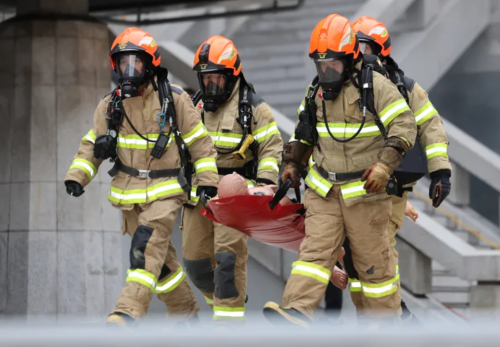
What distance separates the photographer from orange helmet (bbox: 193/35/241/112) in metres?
7.49

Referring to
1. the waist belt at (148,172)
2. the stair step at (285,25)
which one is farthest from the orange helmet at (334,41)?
the stair step at (285,25)

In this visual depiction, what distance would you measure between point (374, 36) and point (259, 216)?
1.63m

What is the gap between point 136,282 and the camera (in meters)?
6.25

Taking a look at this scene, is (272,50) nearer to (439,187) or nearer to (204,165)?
(204,165)

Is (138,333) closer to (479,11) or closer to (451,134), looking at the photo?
(451,134)

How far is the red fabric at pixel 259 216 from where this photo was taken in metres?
6.36

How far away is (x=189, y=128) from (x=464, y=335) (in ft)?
15.5

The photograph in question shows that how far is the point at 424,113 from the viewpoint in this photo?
674 centimetres

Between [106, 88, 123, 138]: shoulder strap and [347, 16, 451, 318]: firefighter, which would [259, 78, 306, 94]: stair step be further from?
[106, 88, 123, 138]: shoulder strap

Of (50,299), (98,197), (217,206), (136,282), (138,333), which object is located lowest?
(50,299)

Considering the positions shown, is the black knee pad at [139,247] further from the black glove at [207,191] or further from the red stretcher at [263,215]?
the black glove at [207,191]

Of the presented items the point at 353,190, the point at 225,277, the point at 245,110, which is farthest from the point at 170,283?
the point at 353,190

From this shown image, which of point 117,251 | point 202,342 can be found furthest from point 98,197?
point 202,342

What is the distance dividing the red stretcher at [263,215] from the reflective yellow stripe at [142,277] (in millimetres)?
573
